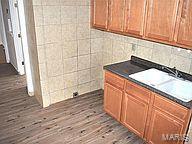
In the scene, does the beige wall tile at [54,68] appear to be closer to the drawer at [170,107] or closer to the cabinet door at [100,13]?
the cabinet door at [100,13]

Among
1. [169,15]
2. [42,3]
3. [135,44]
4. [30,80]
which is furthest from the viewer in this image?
[30,80]

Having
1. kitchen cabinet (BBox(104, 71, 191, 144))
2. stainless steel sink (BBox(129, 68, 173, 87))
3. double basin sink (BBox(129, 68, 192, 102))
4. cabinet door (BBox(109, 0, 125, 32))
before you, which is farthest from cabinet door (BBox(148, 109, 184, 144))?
cabinet door (BBox(109, 0, 125, 32))

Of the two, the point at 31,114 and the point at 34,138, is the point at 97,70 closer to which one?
the point at 31,114

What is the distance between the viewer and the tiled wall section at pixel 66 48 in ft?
9.13

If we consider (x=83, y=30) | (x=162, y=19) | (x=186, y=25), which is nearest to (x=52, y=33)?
(x=83, y=30)

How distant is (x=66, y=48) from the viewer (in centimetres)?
310

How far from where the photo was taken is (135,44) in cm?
283

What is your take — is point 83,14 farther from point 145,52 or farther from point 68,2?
point 145,52

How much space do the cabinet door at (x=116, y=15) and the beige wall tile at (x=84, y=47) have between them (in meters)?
0.67

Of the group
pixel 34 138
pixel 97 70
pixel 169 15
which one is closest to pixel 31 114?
pixel 34 138

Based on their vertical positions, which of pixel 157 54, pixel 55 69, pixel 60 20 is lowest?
pixel 55 69

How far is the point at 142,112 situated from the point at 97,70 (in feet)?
5.34

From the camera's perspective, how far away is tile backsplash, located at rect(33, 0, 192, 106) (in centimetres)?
265

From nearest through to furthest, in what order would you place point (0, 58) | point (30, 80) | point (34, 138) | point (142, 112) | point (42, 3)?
point (142, 112) < point (34, 138) < point (42, 3) < point (30, 80) < point (0, 58)
